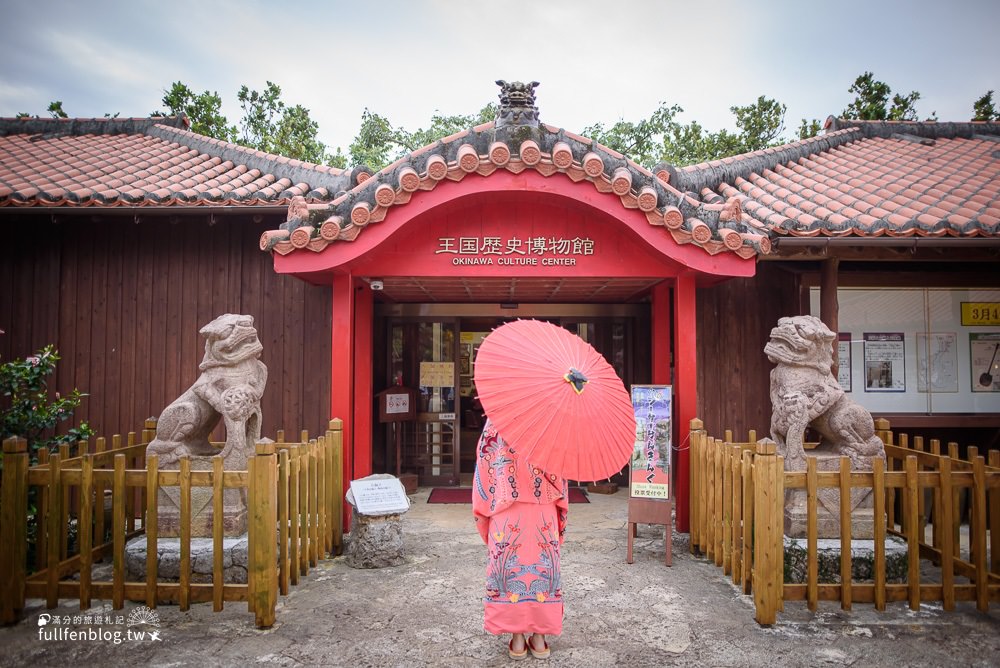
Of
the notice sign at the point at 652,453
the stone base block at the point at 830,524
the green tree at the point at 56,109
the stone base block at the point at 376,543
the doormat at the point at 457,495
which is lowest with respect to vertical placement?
the doormat at the point at 457,495

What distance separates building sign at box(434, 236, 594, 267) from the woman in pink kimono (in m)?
2.97

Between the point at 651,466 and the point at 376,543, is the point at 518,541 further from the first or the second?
the point at 651,466

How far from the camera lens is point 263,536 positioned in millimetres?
4172

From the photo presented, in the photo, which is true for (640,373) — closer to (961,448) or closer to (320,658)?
(961,448)

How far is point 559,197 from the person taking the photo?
6.00m

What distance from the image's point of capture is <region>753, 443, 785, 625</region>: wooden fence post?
4203 millimetres

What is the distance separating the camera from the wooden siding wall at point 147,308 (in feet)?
24.1

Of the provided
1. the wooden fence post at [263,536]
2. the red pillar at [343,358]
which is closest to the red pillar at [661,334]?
the red pillar at [343,358]

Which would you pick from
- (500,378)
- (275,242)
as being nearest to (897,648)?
(500,378)

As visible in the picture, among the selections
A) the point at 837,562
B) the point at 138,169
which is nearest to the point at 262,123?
the point at 138,169

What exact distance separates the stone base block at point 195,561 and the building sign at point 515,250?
Answer: 3323 mm

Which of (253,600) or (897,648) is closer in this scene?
(897,648)

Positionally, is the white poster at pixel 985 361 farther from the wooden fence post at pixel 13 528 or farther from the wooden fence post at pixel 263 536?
the wooden fence post at pixel 13 528

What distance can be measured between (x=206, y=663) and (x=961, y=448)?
28.9 ft
